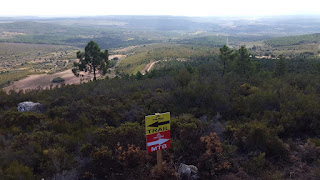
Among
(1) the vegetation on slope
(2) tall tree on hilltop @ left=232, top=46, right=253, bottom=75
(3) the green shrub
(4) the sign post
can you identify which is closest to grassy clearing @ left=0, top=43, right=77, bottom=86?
(2) tall tree on hilltop @ left=232, top=46, right=253, bottom=75

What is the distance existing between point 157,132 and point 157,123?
0.64 ft

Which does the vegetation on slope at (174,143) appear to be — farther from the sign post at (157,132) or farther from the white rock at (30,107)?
the white rock at (30,107)

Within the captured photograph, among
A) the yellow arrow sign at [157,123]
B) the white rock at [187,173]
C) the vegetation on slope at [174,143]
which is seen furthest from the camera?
the vegetation on slope at [174,143]

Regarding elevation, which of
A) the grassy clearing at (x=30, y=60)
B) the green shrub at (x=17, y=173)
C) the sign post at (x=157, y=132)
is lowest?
the grassy clearing at (x=30, y=60)

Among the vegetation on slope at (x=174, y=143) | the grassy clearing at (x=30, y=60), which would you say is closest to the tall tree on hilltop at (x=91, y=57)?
the vegetation on slope at (x=174, y=143)

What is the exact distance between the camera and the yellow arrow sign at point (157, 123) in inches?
191

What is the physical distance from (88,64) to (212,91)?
17.1 metres

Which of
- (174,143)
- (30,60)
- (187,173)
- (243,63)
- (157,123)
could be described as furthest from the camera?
(30,60)

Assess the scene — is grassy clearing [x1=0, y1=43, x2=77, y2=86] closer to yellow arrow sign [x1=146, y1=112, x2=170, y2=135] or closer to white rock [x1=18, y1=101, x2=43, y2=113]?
white rock [x1=18, y1=101, x2=43, y2=113]

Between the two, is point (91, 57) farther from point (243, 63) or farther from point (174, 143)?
point (174, 143)

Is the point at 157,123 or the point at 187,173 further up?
the point at 157,123

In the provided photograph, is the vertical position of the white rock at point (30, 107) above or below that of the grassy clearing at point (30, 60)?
above

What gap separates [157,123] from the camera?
16.3ft

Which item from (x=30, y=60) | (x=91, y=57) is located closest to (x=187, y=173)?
(x=91, y=57)
